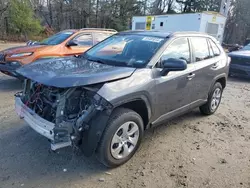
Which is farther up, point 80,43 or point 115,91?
point 80,43

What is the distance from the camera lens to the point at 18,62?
5.84 metres

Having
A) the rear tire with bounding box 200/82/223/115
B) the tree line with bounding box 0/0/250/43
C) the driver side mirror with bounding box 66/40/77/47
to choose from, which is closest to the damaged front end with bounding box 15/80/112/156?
the rear tire with bounding box 200/82/223/115

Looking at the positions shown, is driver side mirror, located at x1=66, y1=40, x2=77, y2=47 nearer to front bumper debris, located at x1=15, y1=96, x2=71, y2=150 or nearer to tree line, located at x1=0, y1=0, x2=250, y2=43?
front bumper debris, located at x1=15, y1=96, x2=71, y2=150

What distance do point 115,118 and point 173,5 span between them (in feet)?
127

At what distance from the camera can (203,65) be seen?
4.23m

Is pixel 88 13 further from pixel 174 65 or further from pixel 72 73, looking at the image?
pixel 72 73

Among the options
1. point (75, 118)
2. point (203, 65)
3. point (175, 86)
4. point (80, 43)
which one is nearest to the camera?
point (75, 118)

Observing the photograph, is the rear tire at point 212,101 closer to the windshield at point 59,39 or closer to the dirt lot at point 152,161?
the dirt lot at point 152,161

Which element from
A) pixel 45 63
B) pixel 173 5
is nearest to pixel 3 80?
pixel 45 63

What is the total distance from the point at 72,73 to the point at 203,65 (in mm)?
2481

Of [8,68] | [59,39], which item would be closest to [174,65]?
[8,68]

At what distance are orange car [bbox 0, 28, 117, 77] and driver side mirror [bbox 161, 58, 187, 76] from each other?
3595 millimetres

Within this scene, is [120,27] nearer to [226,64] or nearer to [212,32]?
[212,32]

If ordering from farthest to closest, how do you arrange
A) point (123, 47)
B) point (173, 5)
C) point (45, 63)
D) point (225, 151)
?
1. point (173, 5)
2. point (123, 47)
3. point (225, 151)
4. point (45, 63)
